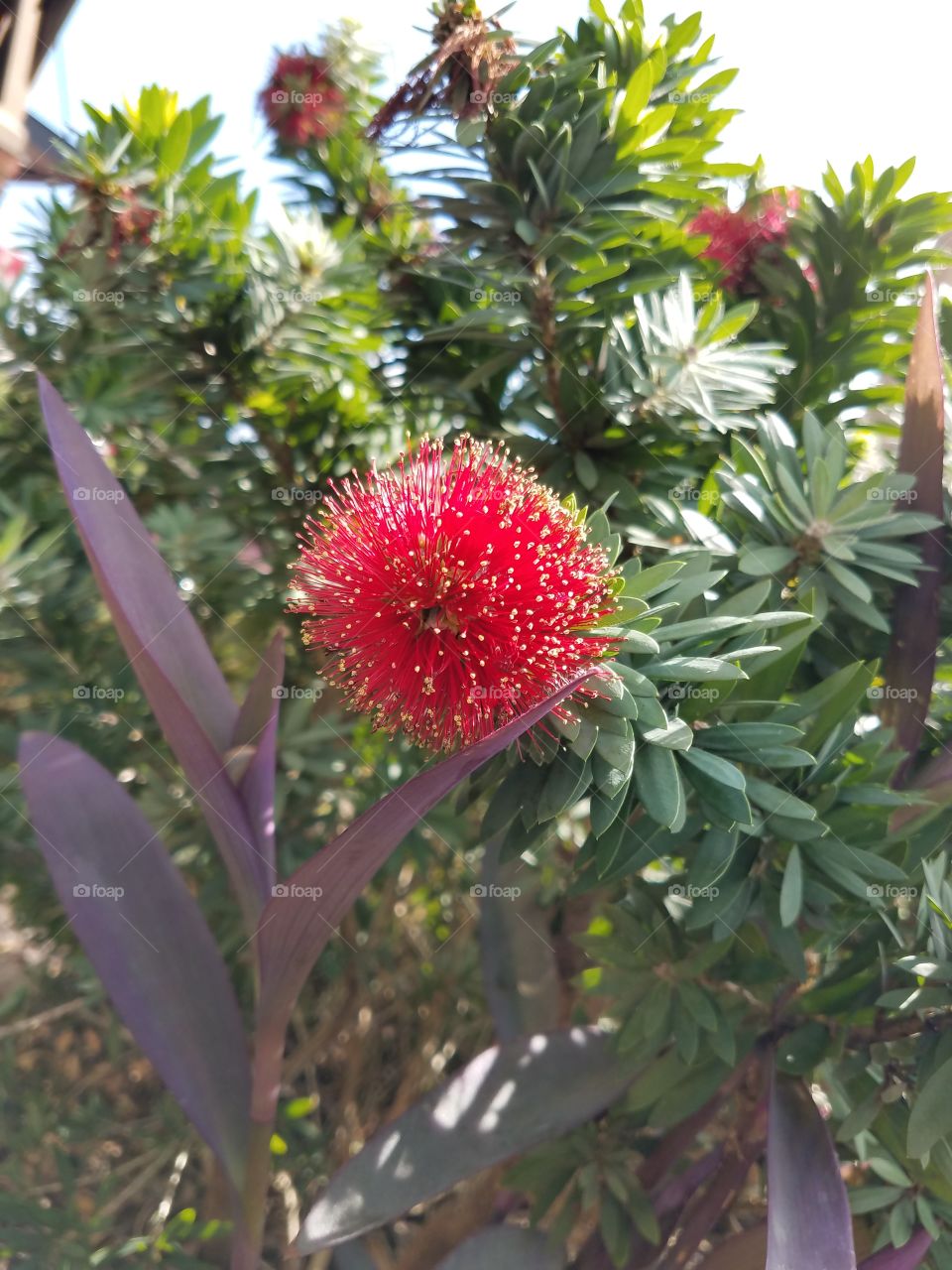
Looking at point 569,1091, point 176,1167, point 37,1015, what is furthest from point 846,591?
point 37,1015

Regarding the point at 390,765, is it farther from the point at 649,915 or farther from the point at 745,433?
the point at 745,433

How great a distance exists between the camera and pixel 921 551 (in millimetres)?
613

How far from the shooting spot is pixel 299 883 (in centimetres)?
48

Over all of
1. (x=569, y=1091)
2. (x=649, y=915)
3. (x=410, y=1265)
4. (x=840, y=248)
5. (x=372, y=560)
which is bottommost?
(x=410, y=1265)

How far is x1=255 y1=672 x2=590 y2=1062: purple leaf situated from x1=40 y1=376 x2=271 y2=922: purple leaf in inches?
2.0

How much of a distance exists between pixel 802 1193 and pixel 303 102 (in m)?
1.03

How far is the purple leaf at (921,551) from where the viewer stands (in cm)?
60

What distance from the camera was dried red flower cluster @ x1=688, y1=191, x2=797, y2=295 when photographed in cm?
77

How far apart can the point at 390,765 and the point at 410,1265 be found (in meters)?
0.42

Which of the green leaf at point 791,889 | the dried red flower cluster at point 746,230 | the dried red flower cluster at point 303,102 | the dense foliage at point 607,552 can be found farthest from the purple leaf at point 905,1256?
the dried red flower cluster at point 303,102

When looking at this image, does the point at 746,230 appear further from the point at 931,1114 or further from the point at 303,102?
the point at 931,1114

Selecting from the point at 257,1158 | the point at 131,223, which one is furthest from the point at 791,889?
the point at 131,223

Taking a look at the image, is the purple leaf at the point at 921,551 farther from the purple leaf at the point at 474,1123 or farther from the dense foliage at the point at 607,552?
the purple leaf at the point at 474,1123

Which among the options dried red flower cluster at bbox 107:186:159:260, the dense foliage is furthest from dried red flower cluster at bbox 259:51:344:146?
dried red flower cluster at bbox 107:186:159:260
